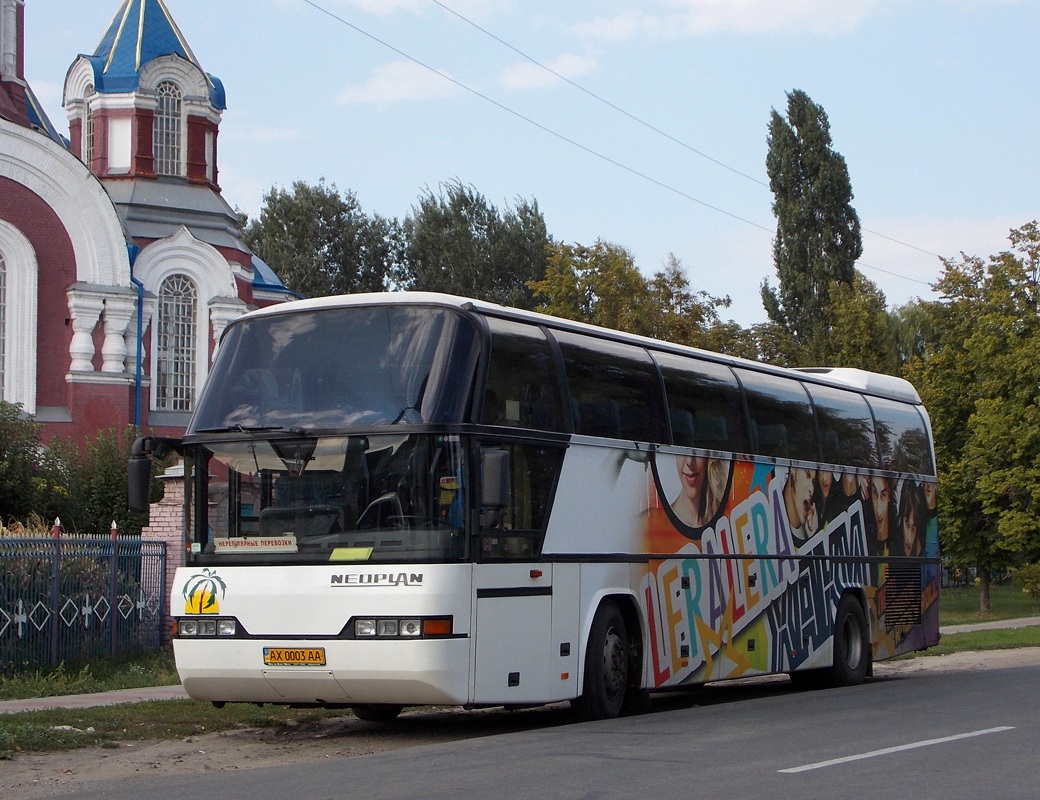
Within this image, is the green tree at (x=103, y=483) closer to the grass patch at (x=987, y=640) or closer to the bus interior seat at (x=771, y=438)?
the grass patch at (x=987, y=640)

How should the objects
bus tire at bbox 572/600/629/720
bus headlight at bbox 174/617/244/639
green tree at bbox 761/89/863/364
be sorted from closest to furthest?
bus headlight at bbox 174/617/244/639, bus tire at bbox 572/600/629/720, green tree at bbox 761/89/863/364

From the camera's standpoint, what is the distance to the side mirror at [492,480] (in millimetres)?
11359

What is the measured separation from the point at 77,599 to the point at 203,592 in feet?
23.9

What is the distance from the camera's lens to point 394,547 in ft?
37.3

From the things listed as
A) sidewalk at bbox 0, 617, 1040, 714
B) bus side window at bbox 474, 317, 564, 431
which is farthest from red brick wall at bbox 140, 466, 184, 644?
bus side window at bbox 474, 317, 564, 431

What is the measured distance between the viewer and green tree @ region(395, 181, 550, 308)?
73188 mm

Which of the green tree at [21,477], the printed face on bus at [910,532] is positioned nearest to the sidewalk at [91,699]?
the green tree at [21,477]

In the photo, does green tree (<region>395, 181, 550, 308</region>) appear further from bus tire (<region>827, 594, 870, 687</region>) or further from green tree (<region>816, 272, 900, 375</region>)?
bus tire (<region>827, 594, 870, 687</region>)

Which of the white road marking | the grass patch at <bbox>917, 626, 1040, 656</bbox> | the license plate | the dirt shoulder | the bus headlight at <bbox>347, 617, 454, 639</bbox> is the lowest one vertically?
the dirt shoulder

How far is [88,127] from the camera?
42.3m

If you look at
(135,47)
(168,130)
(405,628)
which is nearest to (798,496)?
(405,628)

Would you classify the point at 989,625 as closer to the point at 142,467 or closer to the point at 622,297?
the point at 622,297

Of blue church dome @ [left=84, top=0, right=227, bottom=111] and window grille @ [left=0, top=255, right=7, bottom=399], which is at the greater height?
blue church dome @ [left=84, top=0, right=227, bottom=111]

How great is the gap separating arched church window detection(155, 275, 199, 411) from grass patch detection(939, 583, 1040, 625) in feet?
67.0
